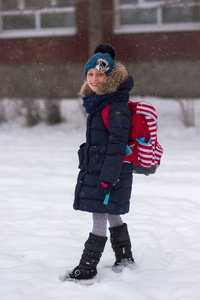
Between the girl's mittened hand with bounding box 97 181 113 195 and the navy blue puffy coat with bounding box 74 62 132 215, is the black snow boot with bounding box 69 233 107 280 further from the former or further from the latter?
the girl's mittened hand with bounding box 97 181 113 195

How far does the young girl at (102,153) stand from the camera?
10.0 ft

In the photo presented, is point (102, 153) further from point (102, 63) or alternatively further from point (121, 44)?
point (121, 44)

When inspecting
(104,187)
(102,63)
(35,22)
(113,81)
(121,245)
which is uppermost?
(102,63)

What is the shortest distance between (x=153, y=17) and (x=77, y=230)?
12082 millimetres

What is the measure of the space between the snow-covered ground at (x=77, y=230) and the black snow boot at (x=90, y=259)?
10 centimetres

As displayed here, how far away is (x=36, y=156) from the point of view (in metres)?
7.92

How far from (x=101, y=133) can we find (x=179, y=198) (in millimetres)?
2564

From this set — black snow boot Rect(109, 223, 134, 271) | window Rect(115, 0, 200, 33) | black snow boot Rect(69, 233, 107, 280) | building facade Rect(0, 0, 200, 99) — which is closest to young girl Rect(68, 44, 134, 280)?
black snow boot Rect(69, 233, 107, 280)

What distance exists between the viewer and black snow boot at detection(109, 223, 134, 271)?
3400mm

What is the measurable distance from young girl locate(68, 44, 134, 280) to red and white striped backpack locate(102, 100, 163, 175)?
62 millimetres

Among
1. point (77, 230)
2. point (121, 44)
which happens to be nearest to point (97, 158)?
point (77, 230)

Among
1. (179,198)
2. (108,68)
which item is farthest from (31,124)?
(108,68)

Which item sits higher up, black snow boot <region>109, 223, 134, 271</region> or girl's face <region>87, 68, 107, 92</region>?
girl's face <region>87, 68, 107, 92</region>

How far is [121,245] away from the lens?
3.42 m
